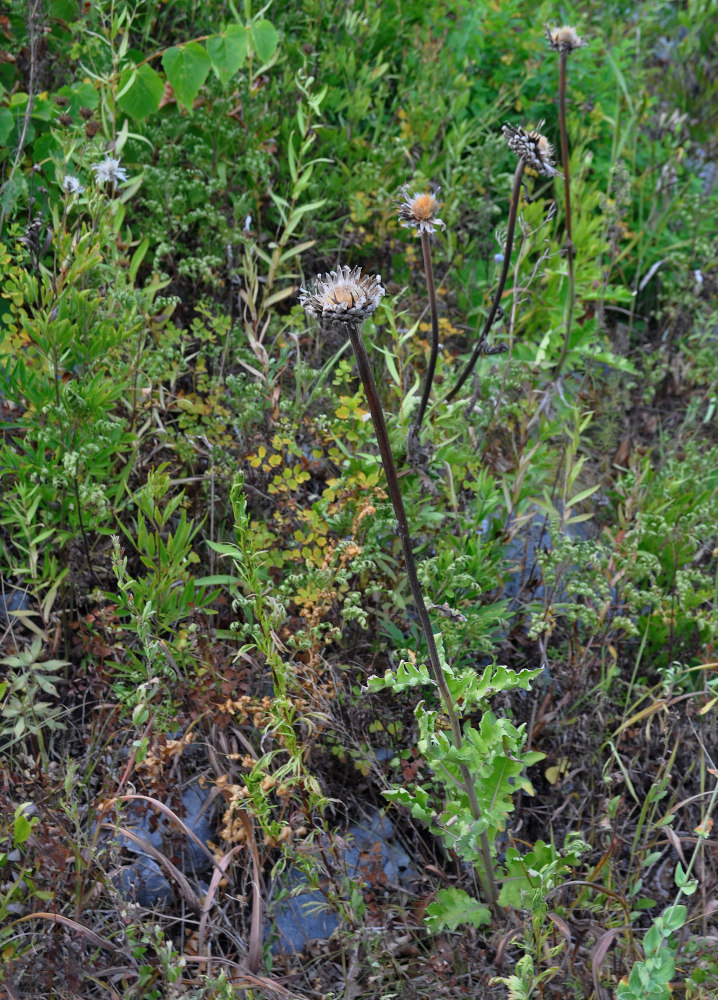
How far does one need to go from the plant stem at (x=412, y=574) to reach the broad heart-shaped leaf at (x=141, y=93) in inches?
69.7

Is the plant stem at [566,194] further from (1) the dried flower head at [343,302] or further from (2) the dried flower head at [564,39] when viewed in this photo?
(1) the dried flower head at [343,302]

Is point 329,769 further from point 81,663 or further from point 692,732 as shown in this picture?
point 692,732

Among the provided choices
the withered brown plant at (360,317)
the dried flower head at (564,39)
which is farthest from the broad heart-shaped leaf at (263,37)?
the withered brown plant at (360,317)

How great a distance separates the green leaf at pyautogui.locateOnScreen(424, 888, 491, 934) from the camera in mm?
1813

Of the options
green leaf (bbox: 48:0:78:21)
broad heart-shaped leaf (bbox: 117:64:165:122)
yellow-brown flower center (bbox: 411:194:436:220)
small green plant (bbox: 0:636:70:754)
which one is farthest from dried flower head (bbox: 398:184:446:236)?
green leaf (bbox: 48:0:78:21)

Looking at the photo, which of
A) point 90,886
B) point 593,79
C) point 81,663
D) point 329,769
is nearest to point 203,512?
point 81,663

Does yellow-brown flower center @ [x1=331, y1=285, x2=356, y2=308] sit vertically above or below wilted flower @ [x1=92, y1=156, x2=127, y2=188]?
below

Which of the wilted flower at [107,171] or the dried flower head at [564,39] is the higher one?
the dried flower head at [564,39]

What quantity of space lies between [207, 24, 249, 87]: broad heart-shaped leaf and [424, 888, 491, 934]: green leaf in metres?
2.56

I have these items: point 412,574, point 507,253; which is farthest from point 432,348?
point 412,574

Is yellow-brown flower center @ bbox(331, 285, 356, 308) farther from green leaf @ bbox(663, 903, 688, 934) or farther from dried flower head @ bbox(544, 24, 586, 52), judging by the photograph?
dried flower head @ bbox(544, 24, 586, 52)

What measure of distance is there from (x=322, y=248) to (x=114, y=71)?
96 cm

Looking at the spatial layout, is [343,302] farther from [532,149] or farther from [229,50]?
[229,50]

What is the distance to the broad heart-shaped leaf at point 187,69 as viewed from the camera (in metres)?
2.76
